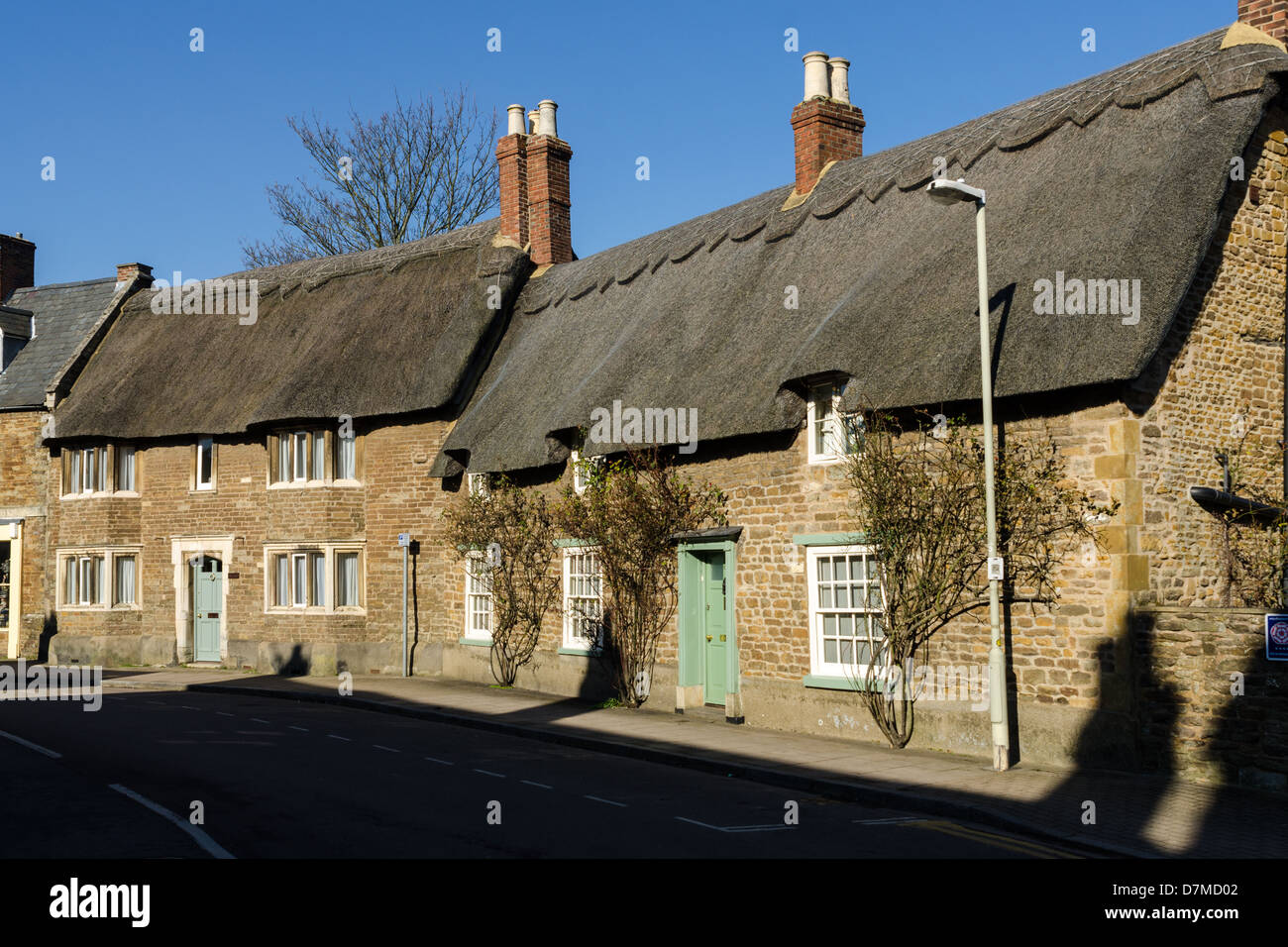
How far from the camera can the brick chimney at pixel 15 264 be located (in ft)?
117

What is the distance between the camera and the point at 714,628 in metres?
18.0

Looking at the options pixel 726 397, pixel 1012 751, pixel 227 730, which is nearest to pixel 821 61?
pixel 726 397

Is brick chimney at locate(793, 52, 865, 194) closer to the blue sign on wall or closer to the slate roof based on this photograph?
the blue sign on wall

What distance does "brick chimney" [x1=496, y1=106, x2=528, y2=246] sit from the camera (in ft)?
87.4

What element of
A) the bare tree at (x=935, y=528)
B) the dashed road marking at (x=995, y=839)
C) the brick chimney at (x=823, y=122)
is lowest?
the dashed road marking at (x=995, y=839)

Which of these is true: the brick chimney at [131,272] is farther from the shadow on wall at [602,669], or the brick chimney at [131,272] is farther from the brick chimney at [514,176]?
the shadow on wall at [602,669]

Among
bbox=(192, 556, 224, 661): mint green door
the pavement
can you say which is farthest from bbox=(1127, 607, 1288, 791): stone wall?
bbox=(192, 556, 224, 661): mint green door

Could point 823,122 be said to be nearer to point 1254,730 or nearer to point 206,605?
point 1254,730

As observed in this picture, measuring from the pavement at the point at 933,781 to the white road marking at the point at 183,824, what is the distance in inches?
223

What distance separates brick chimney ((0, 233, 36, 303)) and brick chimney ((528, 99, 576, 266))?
17.4 meters

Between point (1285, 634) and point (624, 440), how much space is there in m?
9.73

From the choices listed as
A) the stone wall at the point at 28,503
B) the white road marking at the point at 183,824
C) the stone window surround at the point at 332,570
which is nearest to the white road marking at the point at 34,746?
the white road marking at the point at 183,824
